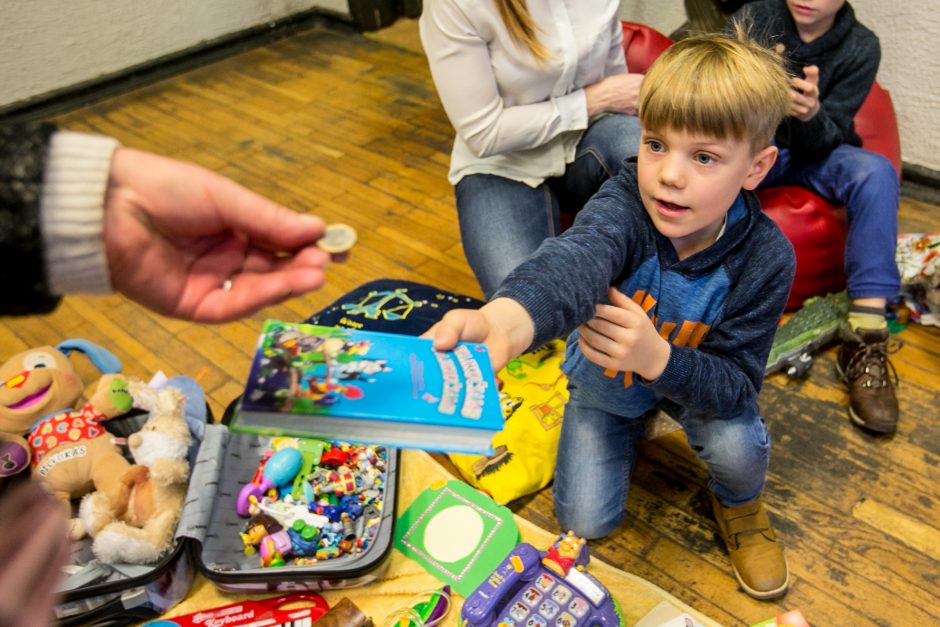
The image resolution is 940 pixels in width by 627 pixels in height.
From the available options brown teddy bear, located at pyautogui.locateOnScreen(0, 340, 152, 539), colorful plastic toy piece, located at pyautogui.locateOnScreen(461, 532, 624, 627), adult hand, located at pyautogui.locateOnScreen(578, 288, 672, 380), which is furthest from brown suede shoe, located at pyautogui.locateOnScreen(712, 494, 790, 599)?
brown teddy bear, located at pyautogui.locateOnScreen(0, 340, 152, 539)

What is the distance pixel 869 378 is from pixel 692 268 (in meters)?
0.72

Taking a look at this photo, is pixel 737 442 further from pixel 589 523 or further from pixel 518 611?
pixel 518 611

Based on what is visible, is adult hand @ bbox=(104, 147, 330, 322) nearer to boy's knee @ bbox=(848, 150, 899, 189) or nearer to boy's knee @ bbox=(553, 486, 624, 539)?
boy's knee @ bbox=(553, 486, 624, 539)

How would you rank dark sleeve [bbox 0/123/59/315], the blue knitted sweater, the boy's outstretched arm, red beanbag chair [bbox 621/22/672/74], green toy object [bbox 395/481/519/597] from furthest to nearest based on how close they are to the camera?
red beanbag chair [bbox 621/22/672/74], green toy object [bbox 395/481/519/597], the blue knitted sweater, the boy's outstretched arm, dark sleeve [bbox 0/123/59/315]

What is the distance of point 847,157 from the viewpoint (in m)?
1.61

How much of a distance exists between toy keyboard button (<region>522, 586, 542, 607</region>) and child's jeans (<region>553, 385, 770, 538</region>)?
0.69 ft

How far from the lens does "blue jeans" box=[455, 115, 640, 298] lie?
4.93 ft

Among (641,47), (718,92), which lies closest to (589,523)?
(718,92)

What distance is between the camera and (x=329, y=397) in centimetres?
62

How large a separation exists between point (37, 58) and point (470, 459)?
107 inches

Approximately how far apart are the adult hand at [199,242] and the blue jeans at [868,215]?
132 centimetres

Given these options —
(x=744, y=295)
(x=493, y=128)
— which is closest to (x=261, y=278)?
(x=744, y=295)

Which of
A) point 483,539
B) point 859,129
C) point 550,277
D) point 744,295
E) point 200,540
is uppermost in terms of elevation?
point 550,277

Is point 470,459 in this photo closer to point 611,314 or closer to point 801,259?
point 611,314
